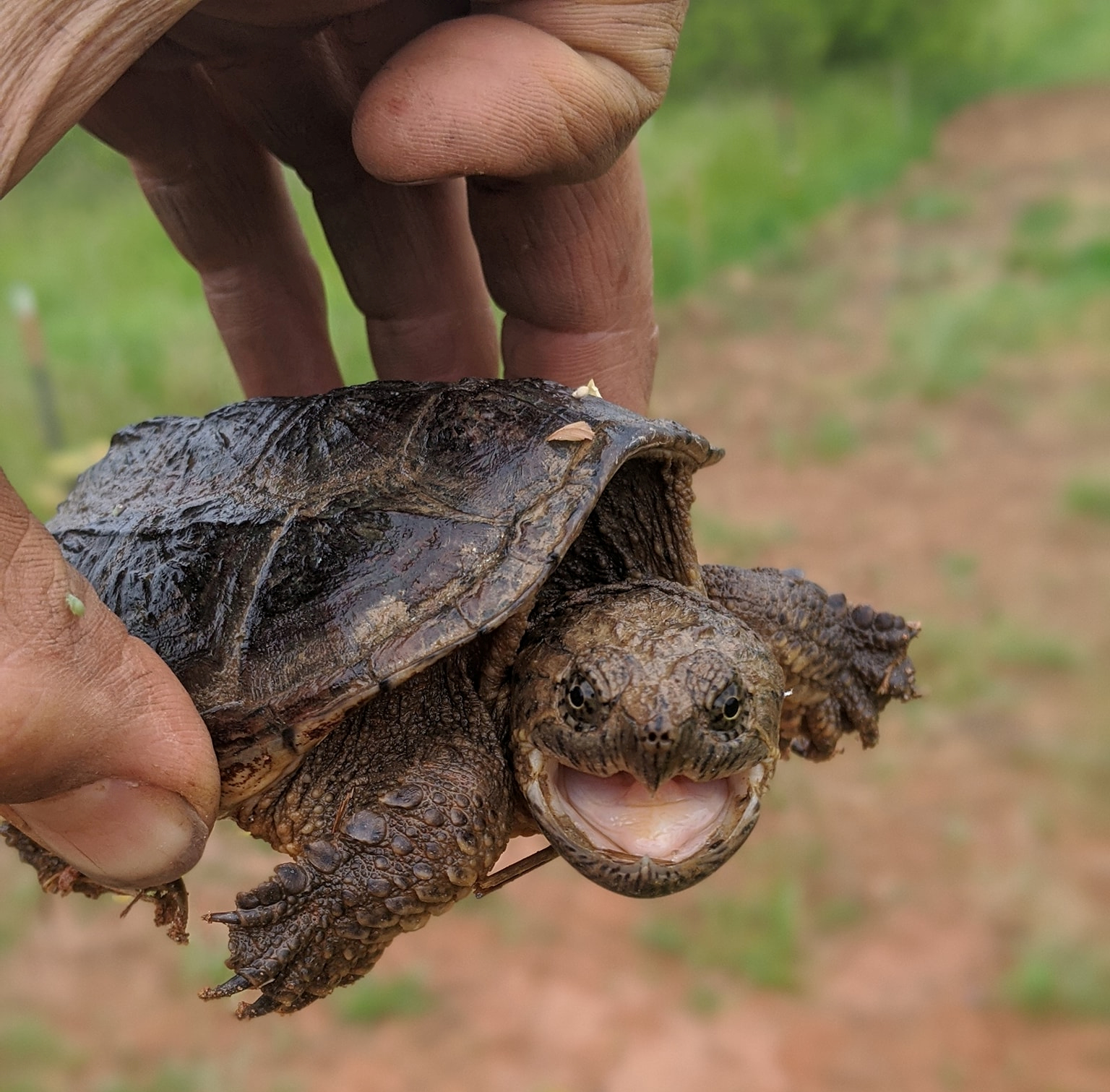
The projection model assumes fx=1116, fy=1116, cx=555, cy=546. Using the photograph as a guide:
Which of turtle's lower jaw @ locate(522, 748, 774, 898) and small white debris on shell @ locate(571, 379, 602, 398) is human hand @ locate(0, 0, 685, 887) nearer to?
small white debris on shell @ locate(571, 379, 602, 398)

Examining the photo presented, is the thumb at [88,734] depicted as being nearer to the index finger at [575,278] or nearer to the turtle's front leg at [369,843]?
the turtle's front leg at [369,843]

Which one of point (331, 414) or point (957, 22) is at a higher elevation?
point (331, 414)

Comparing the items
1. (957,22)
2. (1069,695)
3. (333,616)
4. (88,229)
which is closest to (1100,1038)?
(1069,695)

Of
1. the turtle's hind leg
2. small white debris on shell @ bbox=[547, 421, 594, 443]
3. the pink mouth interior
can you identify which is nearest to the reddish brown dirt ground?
the turtle's hind leg

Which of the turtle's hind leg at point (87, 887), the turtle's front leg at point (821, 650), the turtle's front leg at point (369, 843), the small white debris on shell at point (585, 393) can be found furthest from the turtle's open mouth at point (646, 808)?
the turtle's hind leg at point (87, 887)

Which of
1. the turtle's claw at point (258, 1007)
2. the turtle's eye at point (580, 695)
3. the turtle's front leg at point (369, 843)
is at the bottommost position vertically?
the turtle's claw at point (258, 1007)

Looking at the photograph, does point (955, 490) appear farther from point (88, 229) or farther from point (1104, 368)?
point (88, 229)
